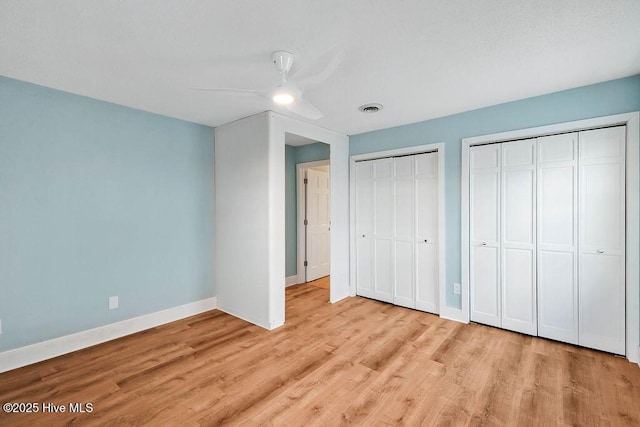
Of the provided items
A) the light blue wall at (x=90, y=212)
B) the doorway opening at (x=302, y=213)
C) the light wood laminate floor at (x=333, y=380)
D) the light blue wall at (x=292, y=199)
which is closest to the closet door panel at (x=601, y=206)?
the light wood laminate floor at (x=333, y=380)

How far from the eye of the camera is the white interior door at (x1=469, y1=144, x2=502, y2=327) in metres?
3.08

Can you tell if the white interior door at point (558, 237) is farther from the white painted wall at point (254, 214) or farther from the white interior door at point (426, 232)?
the white painted wall at point (254, 214)

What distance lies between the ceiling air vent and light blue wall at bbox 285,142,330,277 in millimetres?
1773

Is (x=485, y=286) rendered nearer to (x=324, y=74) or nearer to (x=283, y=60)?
(x=324, y=74)

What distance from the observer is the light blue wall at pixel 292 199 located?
15.9 feet

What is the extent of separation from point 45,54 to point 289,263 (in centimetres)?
378

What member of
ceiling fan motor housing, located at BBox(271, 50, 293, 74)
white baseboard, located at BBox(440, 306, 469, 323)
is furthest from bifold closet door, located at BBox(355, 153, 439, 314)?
ceiling fan motor housing, located at BBox(271, 50, 293, 74)

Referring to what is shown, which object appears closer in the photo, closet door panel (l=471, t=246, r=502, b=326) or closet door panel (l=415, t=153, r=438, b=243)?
closet door panel (l=471, t=246, r=502, b=326)

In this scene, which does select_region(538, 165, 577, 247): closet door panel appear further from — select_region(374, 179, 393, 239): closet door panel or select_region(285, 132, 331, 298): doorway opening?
select_region(285, 132, 331, 298): doorway opening

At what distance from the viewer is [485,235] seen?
3152 millimetres

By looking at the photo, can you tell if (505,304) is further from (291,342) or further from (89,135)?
(89,135)

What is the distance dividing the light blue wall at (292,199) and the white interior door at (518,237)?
2.83m

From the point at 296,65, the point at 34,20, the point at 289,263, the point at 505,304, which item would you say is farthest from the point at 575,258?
the point at 34,20

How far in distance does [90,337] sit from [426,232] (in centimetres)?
376
